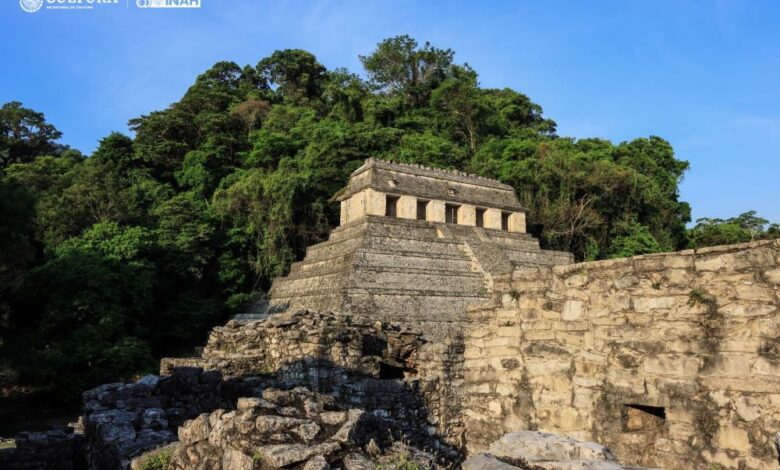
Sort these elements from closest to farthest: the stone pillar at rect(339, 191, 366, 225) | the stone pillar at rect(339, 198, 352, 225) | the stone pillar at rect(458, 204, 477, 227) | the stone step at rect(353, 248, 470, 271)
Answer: the stone step at rect(353, 248, 470, 271)
the stone pillar at rect(339, 191, 366, 225)
the stone pillar at rect(339, 198, 352, 225)
the stone pillar at rect(458, 204, 477, 227)

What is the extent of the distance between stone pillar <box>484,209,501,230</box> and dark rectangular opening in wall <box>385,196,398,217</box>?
512 centimetres

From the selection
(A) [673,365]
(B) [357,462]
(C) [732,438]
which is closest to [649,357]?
(A) [673,365]

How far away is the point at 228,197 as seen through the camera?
87.9ft

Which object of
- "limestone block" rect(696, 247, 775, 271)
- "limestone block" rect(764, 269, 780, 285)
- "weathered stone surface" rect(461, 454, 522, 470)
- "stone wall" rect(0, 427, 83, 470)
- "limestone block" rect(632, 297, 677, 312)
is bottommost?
"stone wall" rect(0, 427, 83, 470)

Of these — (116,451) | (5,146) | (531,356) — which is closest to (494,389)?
(531,356)

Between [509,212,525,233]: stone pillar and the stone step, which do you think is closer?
the stone step

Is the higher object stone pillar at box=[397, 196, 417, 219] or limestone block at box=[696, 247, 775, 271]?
stone pillar at box=[397, 196, 417, 219]

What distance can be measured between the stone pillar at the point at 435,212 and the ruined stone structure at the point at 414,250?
0.05 meters

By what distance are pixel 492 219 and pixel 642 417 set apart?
22886 mm

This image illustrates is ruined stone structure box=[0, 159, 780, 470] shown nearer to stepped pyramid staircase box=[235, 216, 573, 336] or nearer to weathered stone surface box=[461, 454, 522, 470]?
weathered stone surface box=[461, 454, 522, 470]

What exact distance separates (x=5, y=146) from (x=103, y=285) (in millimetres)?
27741

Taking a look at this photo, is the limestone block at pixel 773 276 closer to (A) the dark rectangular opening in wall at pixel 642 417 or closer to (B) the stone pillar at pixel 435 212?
(A) the dark rectangular opening in wall at pixel 642 417

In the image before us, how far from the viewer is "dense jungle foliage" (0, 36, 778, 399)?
16.7m

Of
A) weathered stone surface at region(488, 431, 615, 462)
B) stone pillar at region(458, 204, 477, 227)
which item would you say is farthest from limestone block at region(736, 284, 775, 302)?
stone pillar at region(458, 204, 477, 227)
